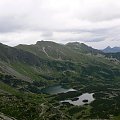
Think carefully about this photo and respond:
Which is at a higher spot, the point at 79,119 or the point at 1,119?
the point at 1,119

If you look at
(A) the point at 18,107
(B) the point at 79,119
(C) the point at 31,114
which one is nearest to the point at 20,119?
(C) the point at 31,114

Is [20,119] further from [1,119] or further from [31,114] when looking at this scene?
[1,119]

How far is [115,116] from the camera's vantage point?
198250 millimetres

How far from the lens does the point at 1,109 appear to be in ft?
639

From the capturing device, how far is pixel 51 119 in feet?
574

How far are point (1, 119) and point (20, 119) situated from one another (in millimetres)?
66288

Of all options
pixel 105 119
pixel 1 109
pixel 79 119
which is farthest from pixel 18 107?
pixel 105 119

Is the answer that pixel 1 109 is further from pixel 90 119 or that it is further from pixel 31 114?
pixel 90 119

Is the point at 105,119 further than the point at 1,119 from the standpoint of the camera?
Yes

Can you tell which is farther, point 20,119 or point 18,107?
point 18,107

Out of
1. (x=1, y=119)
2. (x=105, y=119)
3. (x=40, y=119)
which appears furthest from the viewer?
(x=105, y=119)

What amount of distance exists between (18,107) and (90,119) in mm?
47424

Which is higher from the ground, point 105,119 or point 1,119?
point 1,119

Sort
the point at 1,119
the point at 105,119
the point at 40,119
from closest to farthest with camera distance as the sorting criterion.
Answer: the point at 1,119
the point at 40,119
the point at 105,119
